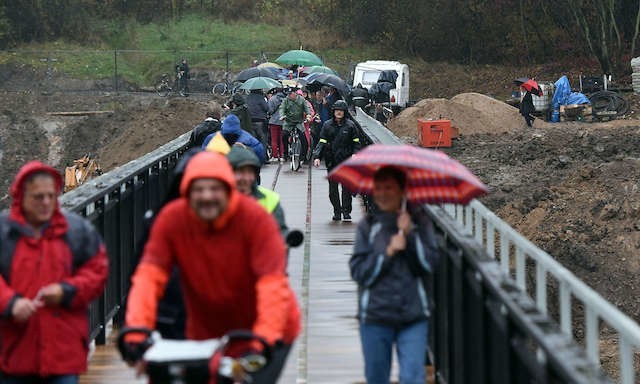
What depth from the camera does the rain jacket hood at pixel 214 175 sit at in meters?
5.36

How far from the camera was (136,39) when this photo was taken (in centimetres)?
7800

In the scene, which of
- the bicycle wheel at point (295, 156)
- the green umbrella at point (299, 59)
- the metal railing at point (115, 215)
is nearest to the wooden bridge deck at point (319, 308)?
the metal railing at point (115, 215)

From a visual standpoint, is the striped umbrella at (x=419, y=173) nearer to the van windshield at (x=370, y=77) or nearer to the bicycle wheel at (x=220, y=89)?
the van windshield at (x=370, y=77)

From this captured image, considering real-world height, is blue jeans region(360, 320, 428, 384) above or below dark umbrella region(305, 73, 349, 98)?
below

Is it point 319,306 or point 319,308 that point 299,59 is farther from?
point 319,308

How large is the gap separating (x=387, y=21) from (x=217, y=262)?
3087 inches

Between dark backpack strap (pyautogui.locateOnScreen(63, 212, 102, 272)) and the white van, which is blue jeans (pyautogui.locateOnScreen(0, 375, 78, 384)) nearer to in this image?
dark backpack strap (pyautogui.locateOnScreen(63, 212, 102, 272))

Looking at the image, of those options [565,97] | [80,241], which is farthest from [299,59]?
[80,241]

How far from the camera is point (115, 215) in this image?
1177 centimetres

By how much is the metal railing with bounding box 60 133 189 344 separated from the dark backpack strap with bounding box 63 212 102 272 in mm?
2441

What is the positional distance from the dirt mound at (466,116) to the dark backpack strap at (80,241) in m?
40.8

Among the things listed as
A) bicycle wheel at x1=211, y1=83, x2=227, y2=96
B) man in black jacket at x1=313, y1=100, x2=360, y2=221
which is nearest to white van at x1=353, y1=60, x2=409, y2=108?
bicycle wheel at x1=211, y1=83, x2=227, y2=96

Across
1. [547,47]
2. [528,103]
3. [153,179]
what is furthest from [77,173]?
[547,47]

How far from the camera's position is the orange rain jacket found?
5.43 meters
